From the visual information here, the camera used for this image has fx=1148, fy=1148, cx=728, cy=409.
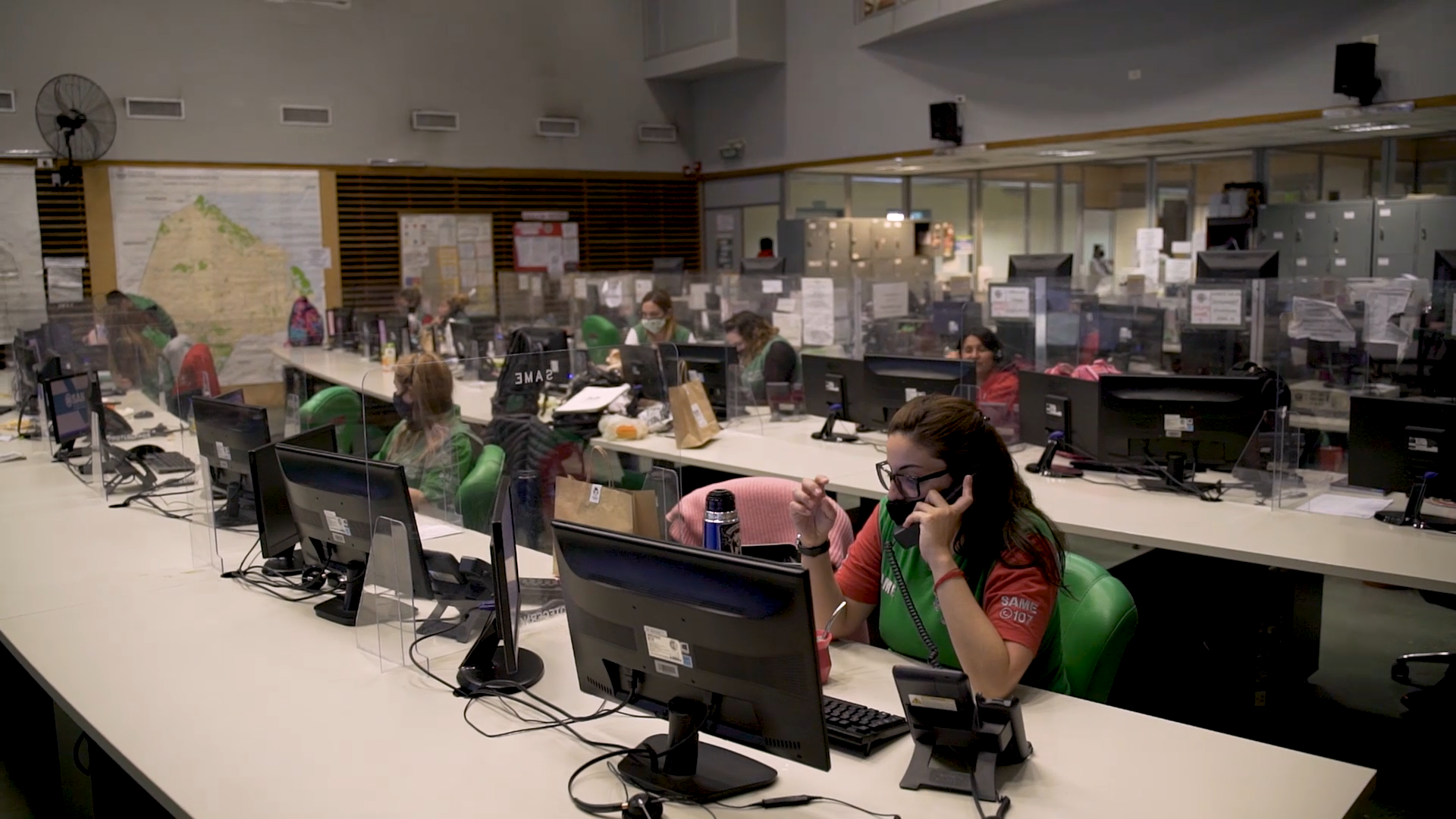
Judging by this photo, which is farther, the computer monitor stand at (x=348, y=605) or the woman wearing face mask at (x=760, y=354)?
the woman wearing face mask at (x=760, y=354)

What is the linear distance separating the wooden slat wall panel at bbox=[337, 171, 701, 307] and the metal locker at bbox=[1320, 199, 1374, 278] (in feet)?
25.5

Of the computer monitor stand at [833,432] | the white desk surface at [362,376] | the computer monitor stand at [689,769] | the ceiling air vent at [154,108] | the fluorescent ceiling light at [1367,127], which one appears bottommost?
the computer monitor stand at [689,769]

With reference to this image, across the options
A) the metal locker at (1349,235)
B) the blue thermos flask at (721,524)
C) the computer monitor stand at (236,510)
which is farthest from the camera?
the metal locker at (1349,235)

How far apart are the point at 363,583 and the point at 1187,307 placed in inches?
222

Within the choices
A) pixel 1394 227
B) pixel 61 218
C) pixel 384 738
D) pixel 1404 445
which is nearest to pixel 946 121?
pixel 1394 227

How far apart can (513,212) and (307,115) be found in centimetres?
257

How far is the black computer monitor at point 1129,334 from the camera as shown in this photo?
7.27m

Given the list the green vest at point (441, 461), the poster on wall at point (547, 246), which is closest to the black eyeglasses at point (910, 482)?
the green vest at point (441, 461)

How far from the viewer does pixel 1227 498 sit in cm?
412

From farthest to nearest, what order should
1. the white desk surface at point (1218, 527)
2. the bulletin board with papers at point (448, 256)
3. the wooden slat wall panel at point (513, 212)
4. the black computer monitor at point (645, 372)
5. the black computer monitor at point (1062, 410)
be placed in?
the bulletin board with papers at point (448, 256), the wooden slat wall panel at point (513, 212), the black computer monitor at point (645, 372), the black computer monitor at point (1062, 410), the white desk surface at point (1218, 527)

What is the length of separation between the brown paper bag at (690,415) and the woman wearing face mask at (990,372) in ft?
3.88

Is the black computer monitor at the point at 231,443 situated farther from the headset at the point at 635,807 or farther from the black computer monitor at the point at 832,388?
the black computer monitor at the point at 832,388

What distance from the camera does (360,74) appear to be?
12.2 metres

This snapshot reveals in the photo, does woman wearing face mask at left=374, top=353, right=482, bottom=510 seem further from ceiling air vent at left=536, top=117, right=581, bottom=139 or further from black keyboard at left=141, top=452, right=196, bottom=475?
ceiling air vent at left=536, top=117, right=581, bottom=139
